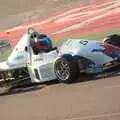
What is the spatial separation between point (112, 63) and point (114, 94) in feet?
8.54

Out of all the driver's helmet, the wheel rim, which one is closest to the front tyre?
the wheel rim

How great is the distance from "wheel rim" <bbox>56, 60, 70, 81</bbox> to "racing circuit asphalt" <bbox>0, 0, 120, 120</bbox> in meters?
0.18

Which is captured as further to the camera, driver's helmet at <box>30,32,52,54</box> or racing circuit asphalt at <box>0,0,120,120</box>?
driver's helmet at <box>30,32,52,54</box>

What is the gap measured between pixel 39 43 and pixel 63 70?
4.61 feet

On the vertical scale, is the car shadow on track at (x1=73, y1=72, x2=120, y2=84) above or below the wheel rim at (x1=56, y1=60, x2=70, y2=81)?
below

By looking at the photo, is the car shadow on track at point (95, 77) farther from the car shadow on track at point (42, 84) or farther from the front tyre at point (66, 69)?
the front tyre at point (66, 69)

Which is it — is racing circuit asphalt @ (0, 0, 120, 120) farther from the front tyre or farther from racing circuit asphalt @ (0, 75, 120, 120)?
the front tyre

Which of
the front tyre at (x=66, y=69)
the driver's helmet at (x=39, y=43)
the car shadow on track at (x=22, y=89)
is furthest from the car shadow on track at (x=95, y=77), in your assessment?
the driver's helmet at (x=39, y=43)

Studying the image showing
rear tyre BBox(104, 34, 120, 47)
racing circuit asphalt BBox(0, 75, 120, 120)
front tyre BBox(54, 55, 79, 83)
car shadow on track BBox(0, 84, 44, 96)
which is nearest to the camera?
racing circuit asphalt BBox(0, 75, 120, 120)

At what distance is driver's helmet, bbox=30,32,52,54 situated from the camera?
12.6 meters

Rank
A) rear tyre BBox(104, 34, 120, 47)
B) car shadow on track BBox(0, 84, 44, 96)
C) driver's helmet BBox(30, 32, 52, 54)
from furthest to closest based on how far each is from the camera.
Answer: driver's helmet BBox(30, 32, 52, 54) < rear tyre BBox(104, 34, 120, 47) < car shadow on track BBox(0, 84, 44, 96)

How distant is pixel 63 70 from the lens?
11539 millimetres

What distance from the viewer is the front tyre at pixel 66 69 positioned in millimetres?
11336

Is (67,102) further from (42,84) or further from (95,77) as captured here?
(42,84)
